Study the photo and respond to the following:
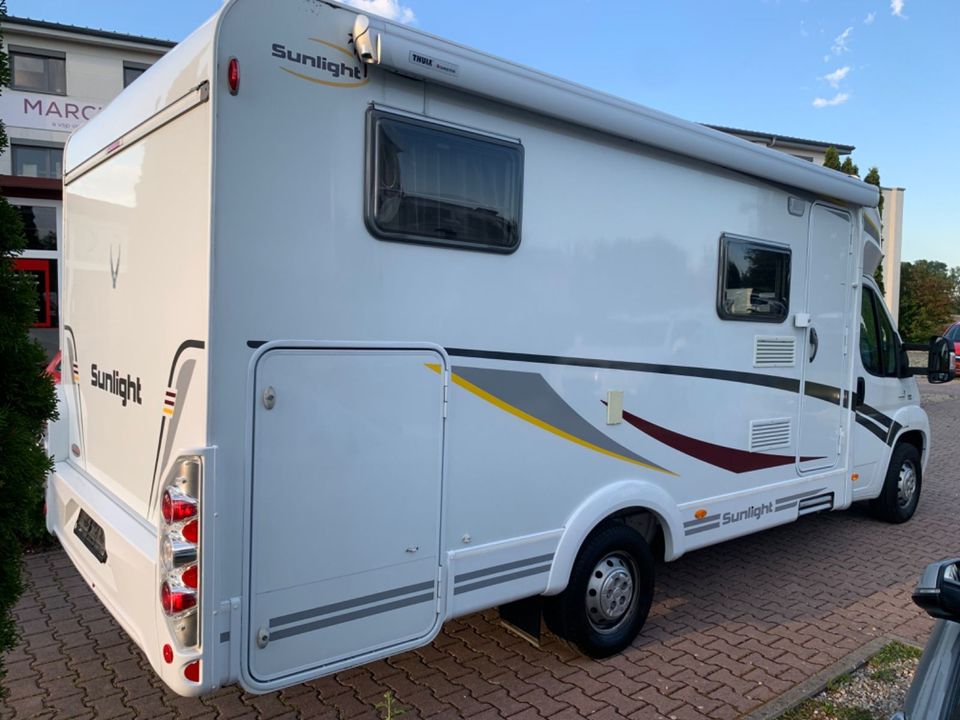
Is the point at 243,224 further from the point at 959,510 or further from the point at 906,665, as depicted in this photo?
the point at 959,510

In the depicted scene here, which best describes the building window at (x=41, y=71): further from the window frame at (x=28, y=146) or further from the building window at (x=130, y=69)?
the window frame at (x=28, y=146)

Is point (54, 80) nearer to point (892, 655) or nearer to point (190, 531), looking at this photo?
point (190, 531)

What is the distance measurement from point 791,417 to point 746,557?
1327 mm

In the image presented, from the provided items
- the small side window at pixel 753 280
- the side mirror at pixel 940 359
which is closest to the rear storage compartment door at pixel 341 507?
the small side window at pixel 753 280

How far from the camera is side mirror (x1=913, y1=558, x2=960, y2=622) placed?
1906mm

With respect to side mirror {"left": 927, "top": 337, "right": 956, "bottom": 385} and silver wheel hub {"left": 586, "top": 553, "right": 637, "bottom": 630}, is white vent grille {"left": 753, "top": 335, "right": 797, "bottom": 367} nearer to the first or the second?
silver wheel hub {"left": 586, "top": 553, "right": 637, "bottom": 630}

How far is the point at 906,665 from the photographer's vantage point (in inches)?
143

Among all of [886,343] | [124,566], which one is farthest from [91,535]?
[886,343]

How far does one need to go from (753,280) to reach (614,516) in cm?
173

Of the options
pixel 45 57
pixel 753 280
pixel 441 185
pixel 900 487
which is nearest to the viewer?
pixel 441 185

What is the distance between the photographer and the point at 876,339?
5504mm

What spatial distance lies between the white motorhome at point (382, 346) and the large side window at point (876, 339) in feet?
5.05

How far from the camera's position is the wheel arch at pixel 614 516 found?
10.9 ft

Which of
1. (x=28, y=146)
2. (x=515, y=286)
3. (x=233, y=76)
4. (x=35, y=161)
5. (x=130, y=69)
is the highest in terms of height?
(x=130, y=69)
